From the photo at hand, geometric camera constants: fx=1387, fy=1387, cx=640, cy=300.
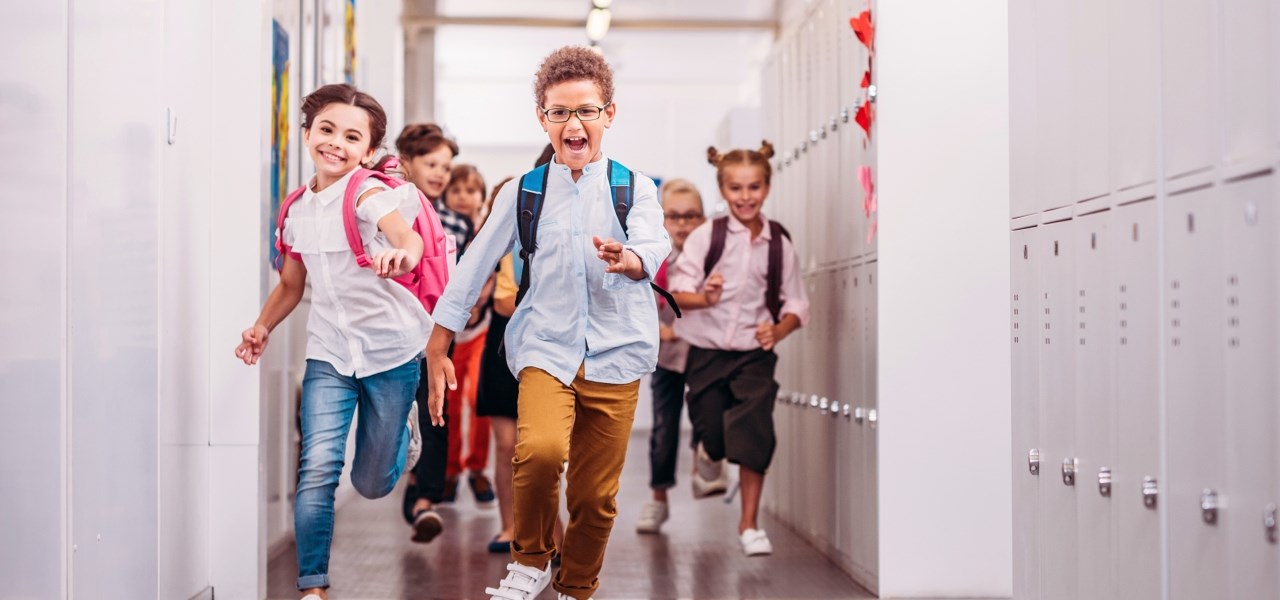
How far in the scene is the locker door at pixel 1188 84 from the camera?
214cm

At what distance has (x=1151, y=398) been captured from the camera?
7.75 ft

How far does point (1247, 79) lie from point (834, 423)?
290 cm

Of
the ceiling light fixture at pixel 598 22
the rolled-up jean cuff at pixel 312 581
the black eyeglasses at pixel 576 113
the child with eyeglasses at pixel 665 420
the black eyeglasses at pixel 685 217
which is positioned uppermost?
the ceiling light fixture at pixel 598 22

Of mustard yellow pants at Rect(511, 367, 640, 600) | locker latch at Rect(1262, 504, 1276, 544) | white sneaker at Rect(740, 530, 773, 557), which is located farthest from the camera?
white sneaker at Rect(740, 530, 773, 557)

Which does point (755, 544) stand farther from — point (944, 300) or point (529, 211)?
point (529, 211)

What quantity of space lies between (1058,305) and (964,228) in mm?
1252

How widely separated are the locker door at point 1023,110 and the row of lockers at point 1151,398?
9 cm

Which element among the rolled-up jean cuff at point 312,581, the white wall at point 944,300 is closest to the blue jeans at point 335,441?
the rolled-up jean cuff at point 312,581

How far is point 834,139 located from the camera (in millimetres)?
4816

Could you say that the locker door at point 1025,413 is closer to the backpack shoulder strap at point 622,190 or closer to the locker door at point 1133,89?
the locker door at point 1133,89

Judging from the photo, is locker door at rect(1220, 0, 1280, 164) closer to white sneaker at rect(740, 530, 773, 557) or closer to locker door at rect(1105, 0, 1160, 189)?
locker door at rect(1105, 0, 1160, 189)

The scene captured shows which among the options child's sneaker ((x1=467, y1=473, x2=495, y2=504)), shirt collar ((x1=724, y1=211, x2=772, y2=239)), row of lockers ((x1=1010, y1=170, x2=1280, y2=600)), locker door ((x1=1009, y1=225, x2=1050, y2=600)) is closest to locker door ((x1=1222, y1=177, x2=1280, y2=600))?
row of lockers ((x1=1010, y1=170, x2=1280, y2=600))

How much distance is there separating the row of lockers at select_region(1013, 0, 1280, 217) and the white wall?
0.92 meters

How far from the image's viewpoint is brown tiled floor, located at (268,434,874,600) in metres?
4.04
